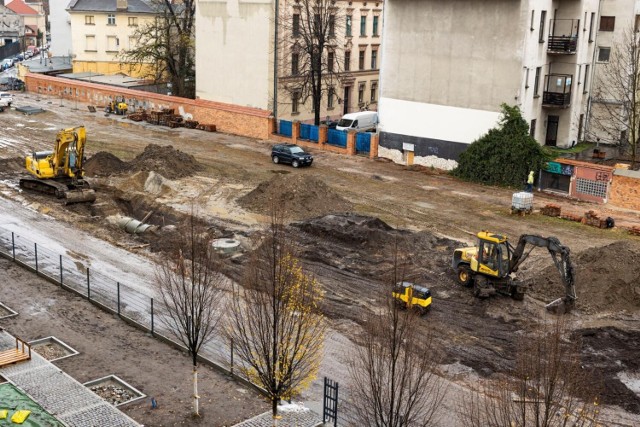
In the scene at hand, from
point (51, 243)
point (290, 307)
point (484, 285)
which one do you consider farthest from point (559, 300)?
point (51, 243)

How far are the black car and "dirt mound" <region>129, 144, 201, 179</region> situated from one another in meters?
5.58

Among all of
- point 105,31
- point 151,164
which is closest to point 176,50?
point 105,31

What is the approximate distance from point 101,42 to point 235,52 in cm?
3156

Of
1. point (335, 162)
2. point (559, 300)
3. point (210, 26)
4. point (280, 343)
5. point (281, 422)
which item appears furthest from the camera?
point (210, 26)

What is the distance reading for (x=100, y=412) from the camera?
59.1 feet

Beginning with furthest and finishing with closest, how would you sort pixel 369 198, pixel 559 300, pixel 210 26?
1. pixel 210 26
2. pixel 369 198
3. pixel 559 300

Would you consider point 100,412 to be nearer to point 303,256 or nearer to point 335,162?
point 303,256

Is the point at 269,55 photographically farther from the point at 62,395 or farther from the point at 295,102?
the point at 62,395

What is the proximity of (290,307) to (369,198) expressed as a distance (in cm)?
2438

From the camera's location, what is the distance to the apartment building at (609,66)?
5228cm

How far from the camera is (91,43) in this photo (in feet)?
281

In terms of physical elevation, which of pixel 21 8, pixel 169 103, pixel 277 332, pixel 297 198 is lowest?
pixel 297 198

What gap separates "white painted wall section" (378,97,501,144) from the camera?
46.3 metres

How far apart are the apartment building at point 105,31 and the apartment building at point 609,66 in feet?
164
